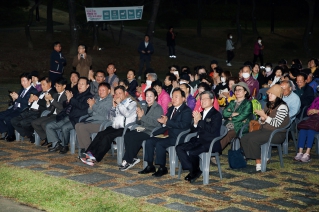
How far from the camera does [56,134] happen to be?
12.5 metres

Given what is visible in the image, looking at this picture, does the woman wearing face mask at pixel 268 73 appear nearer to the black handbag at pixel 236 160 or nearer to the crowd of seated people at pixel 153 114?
the crowd of seated people at pixel 153 114

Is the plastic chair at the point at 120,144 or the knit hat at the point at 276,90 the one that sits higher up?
the knit hat at the point at 276,90

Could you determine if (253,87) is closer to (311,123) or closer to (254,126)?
(311,123)

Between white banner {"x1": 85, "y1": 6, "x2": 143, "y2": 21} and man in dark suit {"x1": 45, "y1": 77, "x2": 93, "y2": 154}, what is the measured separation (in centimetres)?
1874

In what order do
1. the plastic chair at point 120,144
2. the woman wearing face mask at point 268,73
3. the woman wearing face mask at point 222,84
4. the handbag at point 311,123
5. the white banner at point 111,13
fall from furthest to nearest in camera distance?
the white banner at point 111,13
the woman wearing face mask at point 268,73
the woman wearing face mask at point 222,84
the handbag at point 311,123
the plastic chair at point 120,144

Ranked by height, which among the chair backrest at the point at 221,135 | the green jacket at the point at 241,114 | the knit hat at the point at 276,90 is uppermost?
the knit hat at the point at 276,90

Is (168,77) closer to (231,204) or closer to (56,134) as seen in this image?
(56,134)

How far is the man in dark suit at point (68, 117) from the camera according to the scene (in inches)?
485

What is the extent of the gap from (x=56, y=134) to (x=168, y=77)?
2942mm

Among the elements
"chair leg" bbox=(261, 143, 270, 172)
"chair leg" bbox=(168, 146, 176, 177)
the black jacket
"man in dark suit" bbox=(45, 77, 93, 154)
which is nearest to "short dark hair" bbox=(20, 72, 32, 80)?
"man in dark suit" bbox=(45, 77, 93, 154)

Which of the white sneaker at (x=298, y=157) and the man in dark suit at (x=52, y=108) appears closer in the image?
the white sneaker at (x=298, y=157)

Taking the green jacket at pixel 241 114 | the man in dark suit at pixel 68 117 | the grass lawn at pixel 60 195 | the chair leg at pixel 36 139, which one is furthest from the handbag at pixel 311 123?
the chair leg at pixel 36 139

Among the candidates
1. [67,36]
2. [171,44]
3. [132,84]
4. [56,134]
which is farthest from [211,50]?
[56,134]

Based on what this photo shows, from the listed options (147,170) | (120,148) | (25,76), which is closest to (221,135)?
(147,170)
